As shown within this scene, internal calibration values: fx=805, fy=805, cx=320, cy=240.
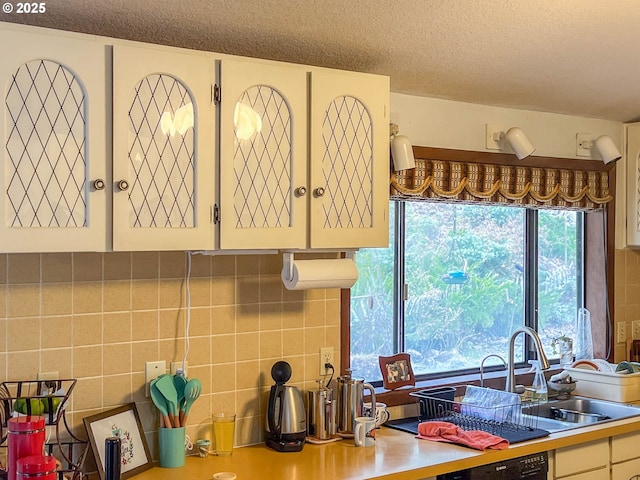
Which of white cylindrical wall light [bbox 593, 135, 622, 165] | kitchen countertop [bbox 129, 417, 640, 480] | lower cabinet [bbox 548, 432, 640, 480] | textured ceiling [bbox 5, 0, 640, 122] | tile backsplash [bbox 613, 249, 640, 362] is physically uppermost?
textured ceiling [bbox 5, 0, 640, 122]

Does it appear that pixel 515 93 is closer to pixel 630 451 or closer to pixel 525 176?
pixel 525 176

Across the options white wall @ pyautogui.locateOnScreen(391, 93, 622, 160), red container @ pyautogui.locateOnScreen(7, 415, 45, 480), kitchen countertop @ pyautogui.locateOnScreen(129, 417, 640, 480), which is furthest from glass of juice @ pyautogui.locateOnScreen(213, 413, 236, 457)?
white wall @ pyautogui.locateOnScreen(391, 93, 622, 160)

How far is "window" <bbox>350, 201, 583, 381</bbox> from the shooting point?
150 inches

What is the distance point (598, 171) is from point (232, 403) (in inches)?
96.9

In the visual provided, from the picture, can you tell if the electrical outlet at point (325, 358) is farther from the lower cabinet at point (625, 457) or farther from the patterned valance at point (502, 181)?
the lower cabinet at point (625, 457)

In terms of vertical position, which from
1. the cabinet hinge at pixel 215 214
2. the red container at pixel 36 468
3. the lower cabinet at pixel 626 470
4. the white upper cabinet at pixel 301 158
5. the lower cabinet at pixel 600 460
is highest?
the white upper cabinet at pixel 301 158

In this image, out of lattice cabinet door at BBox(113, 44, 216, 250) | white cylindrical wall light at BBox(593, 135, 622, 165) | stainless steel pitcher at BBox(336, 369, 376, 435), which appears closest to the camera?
lattice cabinet door at BBox(113, 44, 216, 250)

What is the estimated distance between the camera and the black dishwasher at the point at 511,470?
2.93 m

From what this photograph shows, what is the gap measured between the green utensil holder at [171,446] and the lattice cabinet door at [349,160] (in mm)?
806

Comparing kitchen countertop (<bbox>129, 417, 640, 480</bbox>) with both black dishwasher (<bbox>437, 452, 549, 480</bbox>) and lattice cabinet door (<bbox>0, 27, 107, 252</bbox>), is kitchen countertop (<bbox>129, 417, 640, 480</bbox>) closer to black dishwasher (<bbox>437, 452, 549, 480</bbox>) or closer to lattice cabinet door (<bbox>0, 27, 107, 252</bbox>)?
black dishwasher (<bbox>437, 452, 549, 480</bbox>)

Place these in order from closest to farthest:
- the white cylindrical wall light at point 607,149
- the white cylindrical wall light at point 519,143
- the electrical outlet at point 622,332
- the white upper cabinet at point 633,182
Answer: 1. the white cylindrical wall light at point 519,143
2. the white cylindrical wall light at point 607,149
3. the white upper cabinet at point 633,182
4. the electrical outlet at point 622,332

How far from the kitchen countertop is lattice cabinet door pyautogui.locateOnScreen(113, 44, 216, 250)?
0.78 meters

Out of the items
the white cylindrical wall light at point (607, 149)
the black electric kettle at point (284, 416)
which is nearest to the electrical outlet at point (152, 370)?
the black electric kettle at point (284, 416)

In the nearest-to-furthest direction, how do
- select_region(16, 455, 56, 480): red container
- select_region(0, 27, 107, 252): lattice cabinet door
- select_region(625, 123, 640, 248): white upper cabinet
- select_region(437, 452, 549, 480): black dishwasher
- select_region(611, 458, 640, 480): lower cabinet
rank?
select_region(16, 455, 56, 480): red container
select_region(0, 27, 107, 252): lattice cabinet door
select_region(437, 452, 549, 480): black dishwasher
select_region(611, 458, 640, 480): lower cabinet
select_region(625, 123, 640, 248): white upper cabinet
